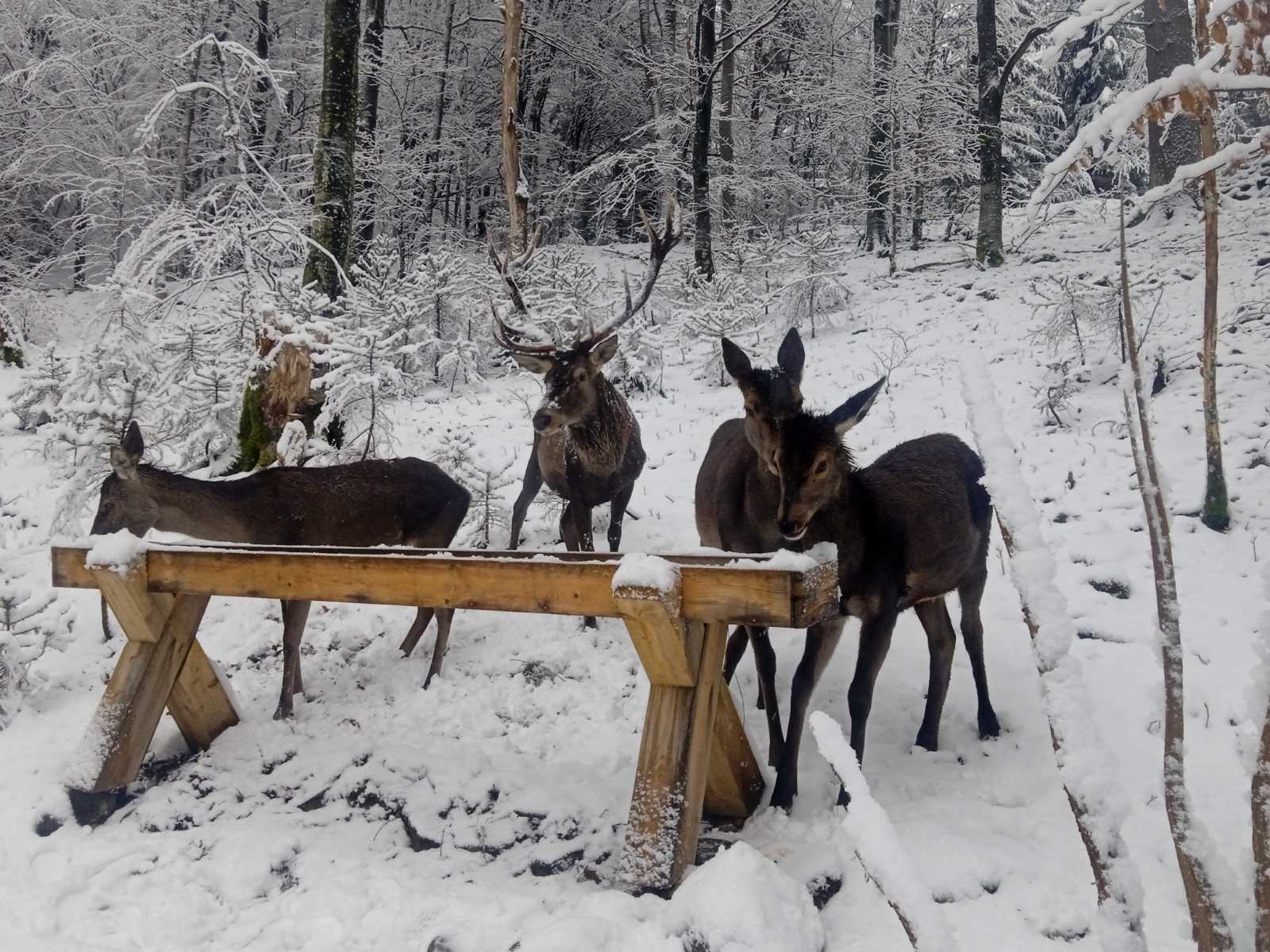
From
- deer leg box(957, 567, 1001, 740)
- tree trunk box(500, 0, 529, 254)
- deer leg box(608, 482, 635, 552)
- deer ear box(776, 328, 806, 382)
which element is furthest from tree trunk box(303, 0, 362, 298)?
deer leg box(957, 567, 1001, 740)

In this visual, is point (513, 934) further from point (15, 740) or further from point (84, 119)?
point (84, 119)

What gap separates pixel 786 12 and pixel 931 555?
20713 millimetres

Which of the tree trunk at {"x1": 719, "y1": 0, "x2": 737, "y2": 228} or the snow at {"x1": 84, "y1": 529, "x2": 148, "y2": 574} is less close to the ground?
the tree trunk at {"x1": 719, "y1": 0, "x2": 737, "y2": 228}

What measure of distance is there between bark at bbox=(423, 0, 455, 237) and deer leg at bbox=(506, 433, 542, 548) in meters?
15.8

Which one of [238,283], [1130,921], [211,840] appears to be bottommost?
[211,840]

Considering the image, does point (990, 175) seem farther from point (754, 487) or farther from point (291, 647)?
point (291, 647)

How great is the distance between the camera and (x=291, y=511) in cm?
586

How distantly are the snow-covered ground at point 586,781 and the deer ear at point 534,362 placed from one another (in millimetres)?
1597

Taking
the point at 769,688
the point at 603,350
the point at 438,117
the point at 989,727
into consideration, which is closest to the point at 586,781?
the point at 769,688

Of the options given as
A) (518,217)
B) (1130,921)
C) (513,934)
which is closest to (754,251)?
(518,217)

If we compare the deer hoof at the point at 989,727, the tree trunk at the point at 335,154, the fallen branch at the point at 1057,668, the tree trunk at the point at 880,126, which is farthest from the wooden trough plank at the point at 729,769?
the tree trunk at the point at 880,126

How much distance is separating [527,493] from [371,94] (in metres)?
15.9

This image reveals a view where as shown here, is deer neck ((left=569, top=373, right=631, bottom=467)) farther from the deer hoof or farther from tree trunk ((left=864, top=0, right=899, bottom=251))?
tree trunk ((left=864, top=0, right=899, bottom=251))

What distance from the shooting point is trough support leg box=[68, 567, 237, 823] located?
4102 millimetres
